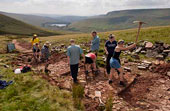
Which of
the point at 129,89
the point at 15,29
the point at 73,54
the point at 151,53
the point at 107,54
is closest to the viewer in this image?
the point at 129,89

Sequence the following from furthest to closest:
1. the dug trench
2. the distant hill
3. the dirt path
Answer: the distant hill → the dirt path → the dug trench

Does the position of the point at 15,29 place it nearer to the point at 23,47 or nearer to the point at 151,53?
the point at 23,47

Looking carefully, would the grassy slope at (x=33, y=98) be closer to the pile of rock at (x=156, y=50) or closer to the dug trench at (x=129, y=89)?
the dug trench at (x=129, y=89)

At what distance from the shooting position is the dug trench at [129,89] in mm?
6679

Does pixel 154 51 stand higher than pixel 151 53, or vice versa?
pixel 154 51

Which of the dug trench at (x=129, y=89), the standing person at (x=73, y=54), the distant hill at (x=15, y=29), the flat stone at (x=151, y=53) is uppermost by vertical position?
the distant hill at (x=15, y=29)

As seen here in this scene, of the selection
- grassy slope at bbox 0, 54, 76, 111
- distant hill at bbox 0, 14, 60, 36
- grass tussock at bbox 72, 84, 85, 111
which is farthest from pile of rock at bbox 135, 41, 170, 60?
distant hill at bbox 0, 14, 60, 36

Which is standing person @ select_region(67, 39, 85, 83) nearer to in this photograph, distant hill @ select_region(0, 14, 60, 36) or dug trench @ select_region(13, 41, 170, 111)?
dug trench @ select_region(13, 41, 170, 111)

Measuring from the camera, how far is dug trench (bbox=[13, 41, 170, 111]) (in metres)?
6.68

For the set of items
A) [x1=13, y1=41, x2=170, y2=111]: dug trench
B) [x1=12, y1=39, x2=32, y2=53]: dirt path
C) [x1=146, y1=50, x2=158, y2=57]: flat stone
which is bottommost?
[x1=13, y1=41, x2=170, y2=111]: dug trench

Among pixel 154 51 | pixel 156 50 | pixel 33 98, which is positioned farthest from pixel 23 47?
pixel 33 98

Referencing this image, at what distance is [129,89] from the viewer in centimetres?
820

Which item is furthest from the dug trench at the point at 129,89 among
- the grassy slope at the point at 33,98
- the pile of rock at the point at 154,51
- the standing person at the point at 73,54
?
the pile of rock at the point at 154,51

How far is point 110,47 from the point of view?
931cm
